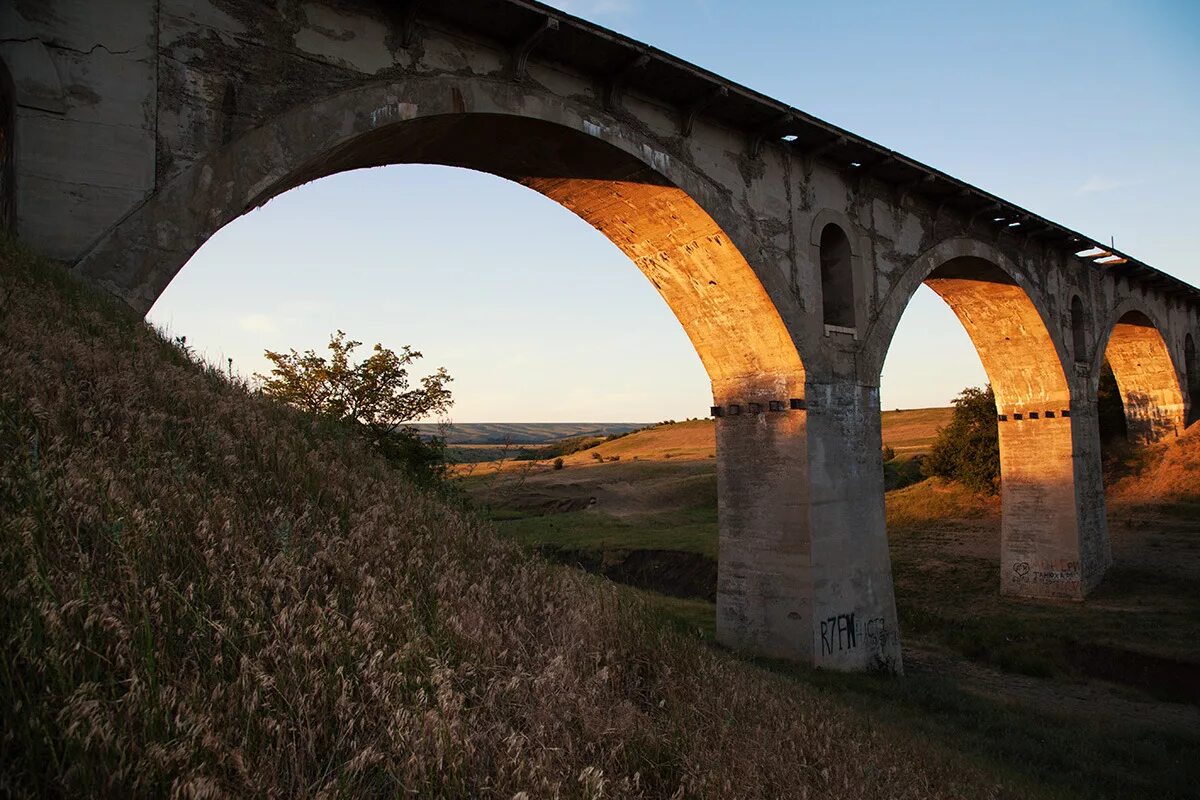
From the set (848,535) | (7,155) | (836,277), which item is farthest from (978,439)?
(7,155)

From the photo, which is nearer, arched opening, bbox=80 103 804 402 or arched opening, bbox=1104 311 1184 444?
arched opening, bbox=80 103 804 402

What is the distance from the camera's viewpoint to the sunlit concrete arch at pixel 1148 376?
27.2 metres

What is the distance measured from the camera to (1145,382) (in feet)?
96.1

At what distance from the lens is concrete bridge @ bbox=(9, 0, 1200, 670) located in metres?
7.04

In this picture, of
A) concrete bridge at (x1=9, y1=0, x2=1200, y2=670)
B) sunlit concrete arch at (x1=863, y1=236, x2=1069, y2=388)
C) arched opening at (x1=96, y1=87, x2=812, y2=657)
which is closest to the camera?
concrete bridge at (x1=9, y1=0, x2=1200, y2=670)

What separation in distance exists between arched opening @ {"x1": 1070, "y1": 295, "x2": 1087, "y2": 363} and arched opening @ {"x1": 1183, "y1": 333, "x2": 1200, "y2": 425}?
11679 mm

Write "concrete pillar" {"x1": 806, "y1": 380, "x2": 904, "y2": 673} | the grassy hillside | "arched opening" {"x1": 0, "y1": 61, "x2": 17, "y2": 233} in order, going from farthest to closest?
the grassy hillside
"concrete pillar" {"x1": 806, "y1": 380, "x2": 904, "y2": 673}
"arched opening" {"x1": 0, "y1": 61, "x2": 17, "y2": 233}

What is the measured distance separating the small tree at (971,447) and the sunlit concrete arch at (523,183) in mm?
18959

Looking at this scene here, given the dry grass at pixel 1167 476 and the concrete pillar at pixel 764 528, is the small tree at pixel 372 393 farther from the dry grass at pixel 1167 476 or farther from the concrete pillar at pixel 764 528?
the dry grass at pixel 1167 476

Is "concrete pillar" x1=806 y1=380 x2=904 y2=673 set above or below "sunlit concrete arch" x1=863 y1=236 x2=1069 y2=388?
below

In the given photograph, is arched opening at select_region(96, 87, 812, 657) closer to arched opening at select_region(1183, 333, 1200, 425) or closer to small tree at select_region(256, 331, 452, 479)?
small tree at select_region(256, 331, 452, 479)

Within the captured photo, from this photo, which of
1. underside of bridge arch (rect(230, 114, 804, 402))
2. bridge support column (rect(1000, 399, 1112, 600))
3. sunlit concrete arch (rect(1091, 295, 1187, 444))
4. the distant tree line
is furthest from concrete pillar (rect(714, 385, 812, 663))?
sunlit concrete arch (rect(1091, 295, 1187, 444))

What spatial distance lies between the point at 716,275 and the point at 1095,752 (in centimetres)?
829

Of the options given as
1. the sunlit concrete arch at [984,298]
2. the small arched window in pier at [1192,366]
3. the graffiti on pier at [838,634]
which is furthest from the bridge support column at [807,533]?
the small arched window in pier at [1192,366]
